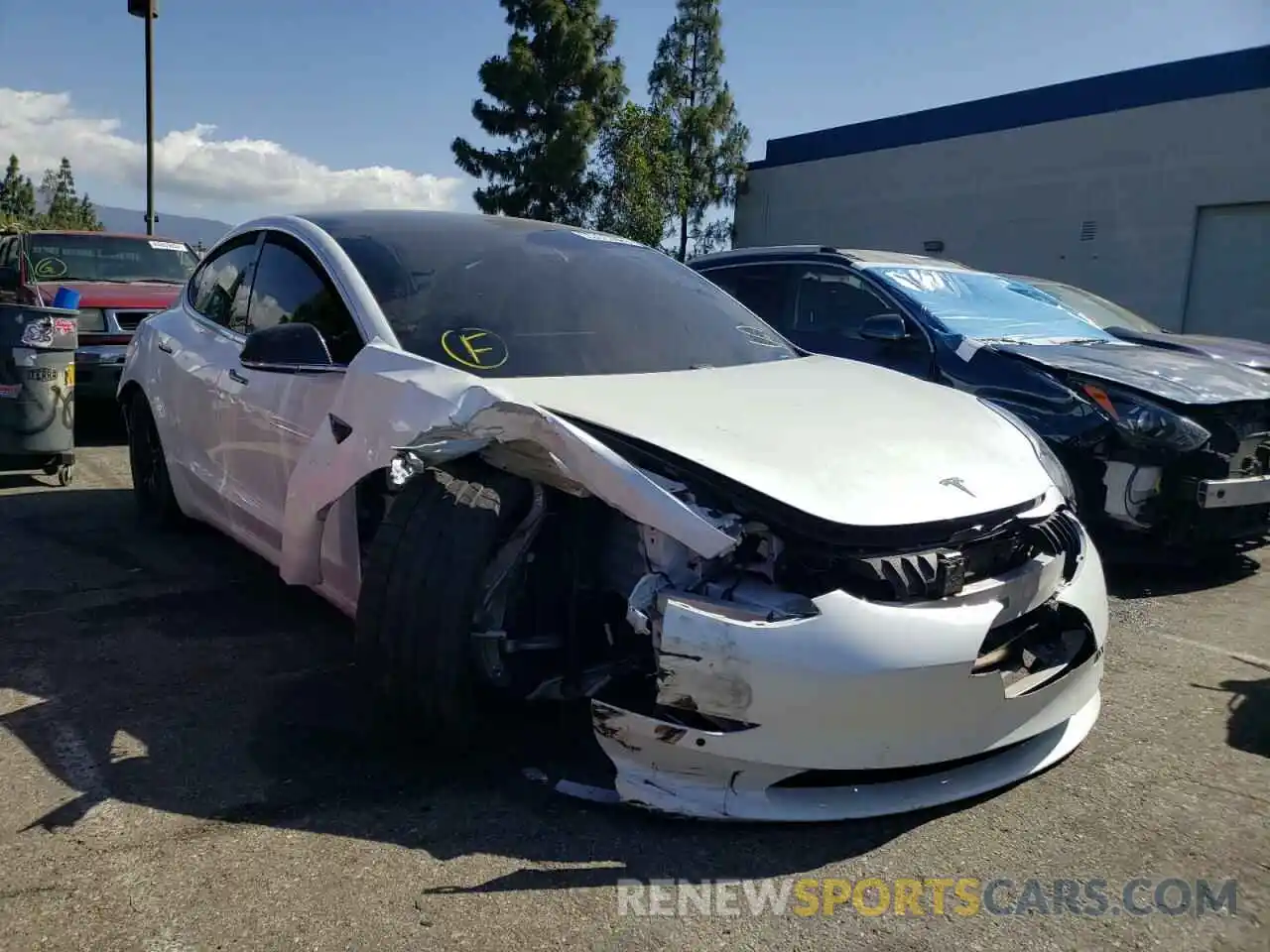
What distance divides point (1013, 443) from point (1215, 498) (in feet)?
7.09

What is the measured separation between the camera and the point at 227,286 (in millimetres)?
4715

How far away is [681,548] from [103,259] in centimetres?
927

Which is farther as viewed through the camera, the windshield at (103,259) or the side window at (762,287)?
the windshield at (103,259)

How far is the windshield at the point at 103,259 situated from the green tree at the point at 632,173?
18.7 meters

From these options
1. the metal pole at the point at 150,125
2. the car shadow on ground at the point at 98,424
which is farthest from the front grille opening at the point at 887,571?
the metal pole at the point at 150,125

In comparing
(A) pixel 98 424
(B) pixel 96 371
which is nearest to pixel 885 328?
(B) pixel 96 371

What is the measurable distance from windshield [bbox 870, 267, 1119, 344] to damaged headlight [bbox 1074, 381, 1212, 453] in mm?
981

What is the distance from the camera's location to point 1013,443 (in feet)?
10.7

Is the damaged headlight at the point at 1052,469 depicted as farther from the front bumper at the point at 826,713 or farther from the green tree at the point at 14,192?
the green tree at the point at 14,192

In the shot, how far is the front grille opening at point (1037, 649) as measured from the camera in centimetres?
267

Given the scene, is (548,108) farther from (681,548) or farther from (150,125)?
(681,548)

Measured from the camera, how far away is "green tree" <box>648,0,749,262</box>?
1299 inches

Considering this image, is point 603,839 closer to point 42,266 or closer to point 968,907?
point 968,907

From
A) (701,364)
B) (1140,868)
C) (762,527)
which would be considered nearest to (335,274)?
(701,364)
